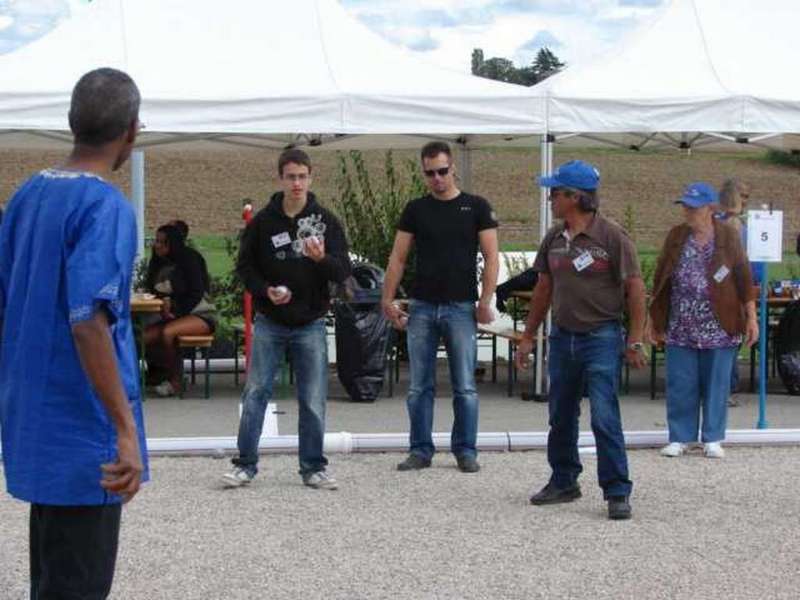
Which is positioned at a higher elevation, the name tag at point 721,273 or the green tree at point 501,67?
the green tree at point 501,67

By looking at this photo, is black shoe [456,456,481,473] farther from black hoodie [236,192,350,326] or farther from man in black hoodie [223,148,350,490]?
black hoodie [236,192,350,326]

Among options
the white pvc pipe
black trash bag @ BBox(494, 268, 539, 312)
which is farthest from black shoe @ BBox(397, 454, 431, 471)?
black trash bag @ BBox(494, 268, 539, 312)

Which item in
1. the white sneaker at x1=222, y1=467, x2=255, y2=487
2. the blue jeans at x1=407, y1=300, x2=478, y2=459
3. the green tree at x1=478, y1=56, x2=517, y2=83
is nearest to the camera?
the white sneaker at x1=222, y1=467, x2=255, y2=487

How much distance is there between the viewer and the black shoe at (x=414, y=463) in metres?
8.72

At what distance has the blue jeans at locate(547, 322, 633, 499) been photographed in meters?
7.43

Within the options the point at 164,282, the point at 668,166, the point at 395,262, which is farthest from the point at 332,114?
the point at 668,166

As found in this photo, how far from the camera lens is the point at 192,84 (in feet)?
33.5

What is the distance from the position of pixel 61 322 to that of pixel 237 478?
4.58m

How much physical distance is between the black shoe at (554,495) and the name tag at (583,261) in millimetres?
1122

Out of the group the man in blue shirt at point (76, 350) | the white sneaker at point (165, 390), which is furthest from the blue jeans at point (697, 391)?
the man in blue shirt at point (76, 350)

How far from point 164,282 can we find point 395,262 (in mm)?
3531

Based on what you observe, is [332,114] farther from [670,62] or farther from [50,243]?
[50,243]

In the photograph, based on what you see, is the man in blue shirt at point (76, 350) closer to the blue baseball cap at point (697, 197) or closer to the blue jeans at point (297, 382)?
the blue jeans at point (297, 382)

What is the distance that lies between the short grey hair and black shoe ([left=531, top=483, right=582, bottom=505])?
4.45 meters
